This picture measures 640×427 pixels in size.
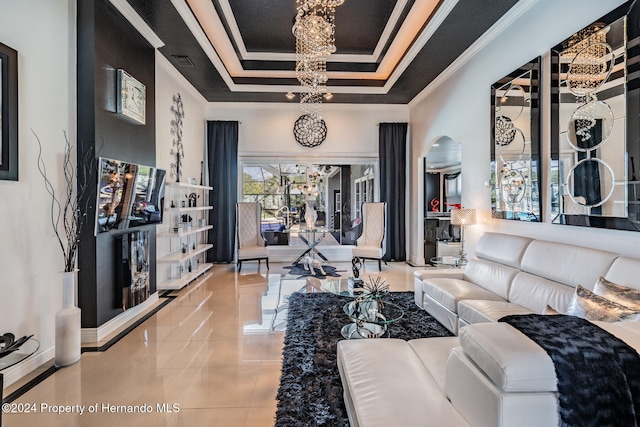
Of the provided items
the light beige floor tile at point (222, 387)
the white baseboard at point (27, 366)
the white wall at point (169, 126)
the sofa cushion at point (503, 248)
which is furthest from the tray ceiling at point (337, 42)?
the light beige floor tile at point (222, 387)

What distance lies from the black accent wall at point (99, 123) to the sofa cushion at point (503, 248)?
4021mm

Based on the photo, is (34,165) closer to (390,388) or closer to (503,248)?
(390,388)

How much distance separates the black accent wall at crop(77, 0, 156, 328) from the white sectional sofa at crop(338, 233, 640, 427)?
255cm

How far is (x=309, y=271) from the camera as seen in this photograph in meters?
5.80

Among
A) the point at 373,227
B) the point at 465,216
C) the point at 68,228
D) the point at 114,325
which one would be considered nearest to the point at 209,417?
the point at 114,325

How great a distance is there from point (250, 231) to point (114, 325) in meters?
3.25

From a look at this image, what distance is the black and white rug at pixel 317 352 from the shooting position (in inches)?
76.1

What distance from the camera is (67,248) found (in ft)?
9.21

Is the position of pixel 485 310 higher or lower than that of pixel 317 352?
higher

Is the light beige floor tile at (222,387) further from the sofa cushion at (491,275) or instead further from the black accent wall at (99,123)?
the sofa cushion at (491,275)

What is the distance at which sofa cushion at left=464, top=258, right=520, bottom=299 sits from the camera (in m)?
2.94

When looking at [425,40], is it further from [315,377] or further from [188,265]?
[188,265]

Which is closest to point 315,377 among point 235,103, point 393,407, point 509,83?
point 393,407

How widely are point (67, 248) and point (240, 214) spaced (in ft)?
11.4
